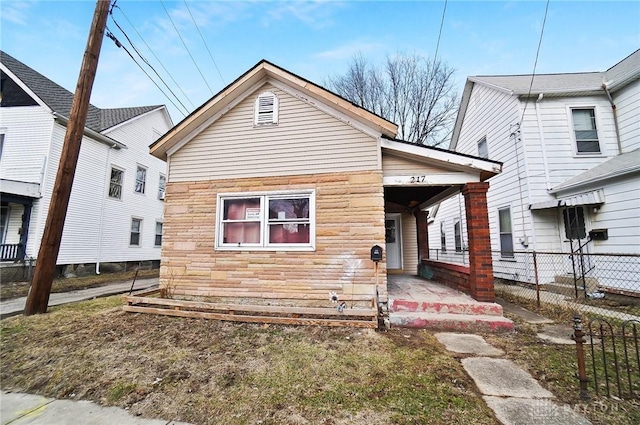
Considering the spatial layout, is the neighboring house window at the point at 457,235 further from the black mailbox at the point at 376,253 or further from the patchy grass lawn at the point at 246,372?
the patchy grass lawn at the point at 246,372

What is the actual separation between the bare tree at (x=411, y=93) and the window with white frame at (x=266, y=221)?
1655cm

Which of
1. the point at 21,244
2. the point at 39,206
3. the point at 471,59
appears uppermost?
the point at 471,59

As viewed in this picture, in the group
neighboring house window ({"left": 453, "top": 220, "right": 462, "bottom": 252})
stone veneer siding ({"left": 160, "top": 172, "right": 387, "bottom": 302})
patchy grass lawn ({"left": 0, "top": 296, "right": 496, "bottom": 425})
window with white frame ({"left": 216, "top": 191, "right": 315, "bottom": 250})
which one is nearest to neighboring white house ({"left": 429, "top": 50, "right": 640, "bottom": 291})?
neighboring house window ({"left": 453, "top": 220, "right": 462, "bottom": 252})

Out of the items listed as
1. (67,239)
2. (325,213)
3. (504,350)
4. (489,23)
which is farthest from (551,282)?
(67,239)

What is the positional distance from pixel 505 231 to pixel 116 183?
18537 mm

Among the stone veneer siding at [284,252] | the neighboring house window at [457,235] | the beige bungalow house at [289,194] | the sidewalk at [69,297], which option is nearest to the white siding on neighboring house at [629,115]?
the neighboring house window at [457,235]

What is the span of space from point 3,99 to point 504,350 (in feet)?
65.7

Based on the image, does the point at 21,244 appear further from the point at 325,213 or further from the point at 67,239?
the point at 325,213

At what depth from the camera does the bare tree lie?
20062 mm

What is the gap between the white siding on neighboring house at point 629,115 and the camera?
835 centimetres

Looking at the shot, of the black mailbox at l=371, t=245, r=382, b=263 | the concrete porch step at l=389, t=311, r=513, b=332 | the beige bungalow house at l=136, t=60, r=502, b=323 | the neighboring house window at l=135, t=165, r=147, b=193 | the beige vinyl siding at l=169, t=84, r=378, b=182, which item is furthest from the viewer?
the neighboring house window at l=135, t=165, r=147, b=193

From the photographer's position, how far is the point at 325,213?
623 cm

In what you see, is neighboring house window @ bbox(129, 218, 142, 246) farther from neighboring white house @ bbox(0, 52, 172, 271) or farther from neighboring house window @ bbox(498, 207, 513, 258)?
neighboring house window @ bbox(498, 207, 513, 258)

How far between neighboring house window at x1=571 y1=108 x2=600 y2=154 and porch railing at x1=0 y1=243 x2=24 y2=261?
820 inches
